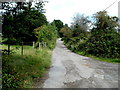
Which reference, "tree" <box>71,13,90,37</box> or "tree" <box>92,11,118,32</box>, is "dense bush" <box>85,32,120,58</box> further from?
"tree" <box>71,13,90,37</box>

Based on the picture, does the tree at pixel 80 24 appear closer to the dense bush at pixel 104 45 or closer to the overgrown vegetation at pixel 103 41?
the overgrown vegetation at pixel 103 41

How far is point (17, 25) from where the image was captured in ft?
12.1

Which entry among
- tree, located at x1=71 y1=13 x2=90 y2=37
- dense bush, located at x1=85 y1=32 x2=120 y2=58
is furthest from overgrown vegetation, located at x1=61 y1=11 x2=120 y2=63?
tree, located at x1=71 y1=13 x2=90 y2=37

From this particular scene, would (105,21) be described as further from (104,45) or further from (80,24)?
(80,24)

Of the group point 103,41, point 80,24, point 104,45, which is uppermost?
point 80,24

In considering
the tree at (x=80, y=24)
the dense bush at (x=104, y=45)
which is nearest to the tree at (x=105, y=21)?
the dense bush at (x=104, y=45)

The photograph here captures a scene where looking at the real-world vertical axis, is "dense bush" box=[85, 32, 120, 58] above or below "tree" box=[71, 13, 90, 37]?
below

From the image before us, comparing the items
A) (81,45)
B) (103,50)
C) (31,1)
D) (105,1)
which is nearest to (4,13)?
(31,1)

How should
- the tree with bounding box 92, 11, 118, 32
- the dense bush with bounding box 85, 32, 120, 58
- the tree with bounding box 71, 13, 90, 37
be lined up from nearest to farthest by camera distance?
the dense bush with bounding box 85, 32, 120, 58 < the tree with bounding box 92, 11, 118, 32 < the tree with bounding box 71, 13, 90, 37

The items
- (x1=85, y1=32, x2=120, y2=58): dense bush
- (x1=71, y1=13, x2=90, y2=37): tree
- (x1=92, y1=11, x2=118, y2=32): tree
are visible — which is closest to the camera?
(x1=85, y1=32, x2=120, y2=58): dense bush

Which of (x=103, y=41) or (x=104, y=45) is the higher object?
(x=103, y=41)

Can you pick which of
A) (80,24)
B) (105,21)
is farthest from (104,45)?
(80,24)

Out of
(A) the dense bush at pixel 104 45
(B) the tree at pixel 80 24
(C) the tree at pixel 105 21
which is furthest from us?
(B) the tree at pixel 80 24

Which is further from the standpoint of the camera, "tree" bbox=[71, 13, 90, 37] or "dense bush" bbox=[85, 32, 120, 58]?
"tree" bbox=[71, 13, 90, 37]
